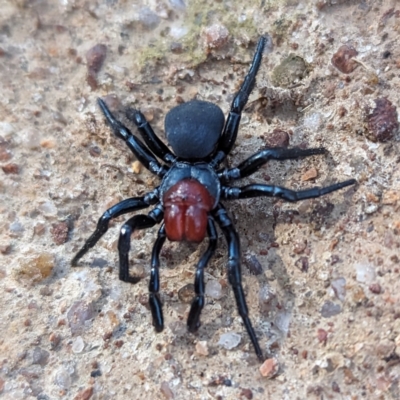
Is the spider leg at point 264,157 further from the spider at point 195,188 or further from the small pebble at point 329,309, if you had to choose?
the small pebble at point 329,309

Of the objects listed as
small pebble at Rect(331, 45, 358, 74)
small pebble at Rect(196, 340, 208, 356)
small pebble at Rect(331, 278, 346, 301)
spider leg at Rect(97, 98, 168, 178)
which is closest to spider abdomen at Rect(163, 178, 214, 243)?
spider leg at Rect(97, 98, 168, 178)

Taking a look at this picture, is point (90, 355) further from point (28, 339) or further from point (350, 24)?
point (350, 24)

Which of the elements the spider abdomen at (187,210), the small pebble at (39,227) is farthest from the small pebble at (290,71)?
the small pebble at (39,227)

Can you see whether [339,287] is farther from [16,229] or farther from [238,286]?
[16,229]

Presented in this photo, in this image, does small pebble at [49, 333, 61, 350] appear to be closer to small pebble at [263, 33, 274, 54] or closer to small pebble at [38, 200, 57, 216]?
small pebble at [38, 200, 57, 216]

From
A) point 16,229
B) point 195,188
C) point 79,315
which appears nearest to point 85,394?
point 79,315

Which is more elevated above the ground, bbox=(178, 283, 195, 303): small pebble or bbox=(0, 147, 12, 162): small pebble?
bbox=(0, 147, 12, 162): small pebble

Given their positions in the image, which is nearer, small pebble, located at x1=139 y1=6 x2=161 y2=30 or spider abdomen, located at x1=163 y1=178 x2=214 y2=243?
spider abdomen, located at x1=163 y1=178 x2=214 y2=243
